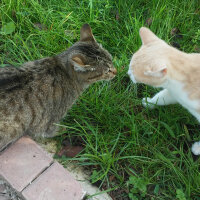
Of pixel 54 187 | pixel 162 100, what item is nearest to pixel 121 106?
pixel 162 100

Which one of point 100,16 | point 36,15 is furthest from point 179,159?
point 36,15

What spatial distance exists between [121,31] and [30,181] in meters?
1.77

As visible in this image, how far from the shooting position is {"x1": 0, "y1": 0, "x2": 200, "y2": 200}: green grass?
1.88 meters

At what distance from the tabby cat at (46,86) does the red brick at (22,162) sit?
9cm

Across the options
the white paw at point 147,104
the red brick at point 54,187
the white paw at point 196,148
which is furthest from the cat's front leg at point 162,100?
the red brick at point 54,187

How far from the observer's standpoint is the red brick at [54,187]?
1.64 metres

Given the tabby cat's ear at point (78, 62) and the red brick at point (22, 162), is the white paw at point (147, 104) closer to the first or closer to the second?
the tabby cat's ear at point (78, 62)

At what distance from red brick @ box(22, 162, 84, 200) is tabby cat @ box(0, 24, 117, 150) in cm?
37

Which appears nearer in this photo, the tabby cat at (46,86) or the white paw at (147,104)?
the tabby cat at (46,86)

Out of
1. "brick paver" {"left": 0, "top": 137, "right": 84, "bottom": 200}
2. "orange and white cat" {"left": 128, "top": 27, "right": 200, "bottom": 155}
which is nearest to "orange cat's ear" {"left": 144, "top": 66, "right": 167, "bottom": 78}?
"orange and white cat" {"left": 128, "top": 27, "right": 200, "bottom": 155}

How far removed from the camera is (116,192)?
1866 mm

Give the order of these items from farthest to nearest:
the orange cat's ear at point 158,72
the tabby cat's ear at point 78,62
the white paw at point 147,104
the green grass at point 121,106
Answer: the white paw at point 147,104 → the green grass at point 121,106 → the tabby cat's ear at point 78,62 → the orange cat's ear at point 158,72

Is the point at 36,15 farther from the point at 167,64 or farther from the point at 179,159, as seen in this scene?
the point at 179,159

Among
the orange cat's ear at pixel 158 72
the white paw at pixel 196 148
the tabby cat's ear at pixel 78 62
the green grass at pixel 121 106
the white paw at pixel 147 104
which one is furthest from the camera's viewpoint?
the white paw at pixel 147 104
